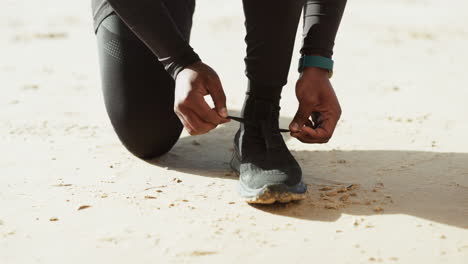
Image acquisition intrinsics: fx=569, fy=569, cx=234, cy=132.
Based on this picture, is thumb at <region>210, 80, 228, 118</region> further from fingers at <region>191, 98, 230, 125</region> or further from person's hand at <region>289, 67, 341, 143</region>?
person's hand at <region>289, 67, 341, 143</region>

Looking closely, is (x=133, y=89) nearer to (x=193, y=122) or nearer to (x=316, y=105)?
(x=193, y=122)

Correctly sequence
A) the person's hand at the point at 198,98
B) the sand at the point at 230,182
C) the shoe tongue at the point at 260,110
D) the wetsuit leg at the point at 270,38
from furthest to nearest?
the shoe tongue at the point at 260,110
the wetsuit leg at the point at 270,38
the person's hand at the point at 198,98
the sand at the point at 230,182

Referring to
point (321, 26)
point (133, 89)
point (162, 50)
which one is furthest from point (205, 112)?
point (133, 89)

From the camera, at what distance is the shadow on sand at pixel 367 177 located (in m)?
1.56

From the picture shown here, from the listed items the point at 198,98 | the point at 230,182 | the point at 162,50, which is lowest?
Result: the point at 230,182

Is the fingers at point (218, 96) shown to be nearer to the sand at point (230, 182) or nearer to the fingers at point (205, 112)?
the fingers at point (205, 112)

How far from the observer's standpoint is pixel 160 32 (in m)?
1.58

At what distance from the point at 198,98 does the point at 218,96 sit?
0.22 ft

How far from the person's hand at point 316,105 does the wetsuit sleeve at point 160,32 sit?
1.10 feet

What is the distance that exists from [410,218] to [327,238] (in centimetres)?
27

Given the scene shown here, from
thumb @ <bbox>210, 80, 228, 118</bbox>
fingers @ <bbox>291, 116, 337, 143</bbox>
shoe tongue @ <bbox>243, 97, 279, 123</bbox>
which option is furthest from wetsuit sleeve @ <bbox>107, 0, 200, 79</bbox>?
fingers @ <bbox>291, 116, 337, 143</bbox>

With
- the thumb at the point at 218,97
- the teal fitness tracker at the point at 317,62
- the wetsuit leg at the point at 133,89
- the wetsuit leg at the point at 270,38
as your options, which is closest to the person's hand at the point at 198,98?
the thumb at the point at 218,97

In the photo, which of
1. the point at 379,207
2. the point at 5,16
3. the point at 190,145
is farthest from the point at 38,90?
the point at 5,16

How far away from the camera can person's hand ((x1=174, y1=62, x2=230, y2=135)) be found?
1.51 m
